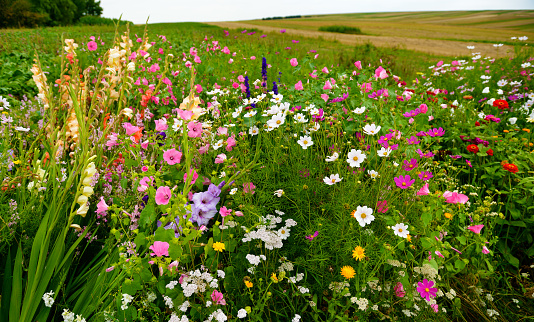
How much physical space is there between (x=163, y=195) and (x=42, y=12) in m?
42.7

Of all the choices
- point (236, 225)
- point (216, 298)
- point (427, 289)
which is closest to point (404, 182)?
point (427, 289)

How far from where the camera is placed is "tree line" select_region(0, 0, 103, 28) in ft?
91.5

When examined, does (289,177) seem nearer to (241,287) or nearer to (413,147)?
(241,287)

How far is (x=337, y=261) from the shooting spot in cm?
167

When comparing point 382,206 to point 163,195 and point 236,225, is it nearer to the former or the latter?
point 236,225

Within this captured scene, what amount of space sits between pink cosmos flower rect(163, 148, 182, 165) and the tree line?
23027 mm

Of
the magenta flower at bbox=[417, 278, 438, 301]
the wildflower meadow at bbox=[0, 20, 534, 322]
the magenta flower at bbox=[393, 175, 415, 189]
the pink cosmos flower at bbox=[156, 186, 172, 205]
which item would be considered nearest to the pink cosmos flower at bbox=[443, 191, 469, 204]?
the wildflower meadow at bbox=[0, 20, 534, 322]

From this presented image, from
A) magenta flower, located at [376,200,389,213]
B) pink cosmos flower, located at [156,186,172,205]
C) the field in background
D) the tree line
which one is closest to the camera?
pink cosmos flower, located at [156,186,172,205]

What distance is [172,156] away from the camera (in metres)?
1.79

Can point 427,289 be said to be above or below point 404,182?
below

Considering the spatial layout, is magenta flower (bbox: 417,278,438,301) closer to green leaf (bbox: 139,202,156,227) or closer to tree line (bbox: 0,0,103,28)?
green leaf (bbox: 139,202,156,227)

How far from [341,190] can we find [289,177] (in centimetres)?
37

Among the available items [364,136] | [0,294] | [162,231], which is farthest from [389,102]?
[0,294]

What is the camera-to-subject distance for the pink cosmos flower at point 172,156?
177 centimetres
